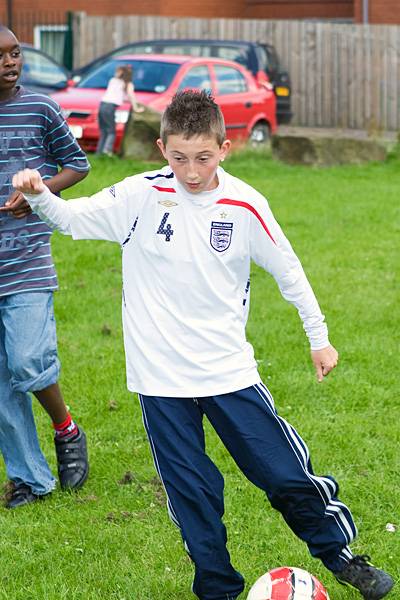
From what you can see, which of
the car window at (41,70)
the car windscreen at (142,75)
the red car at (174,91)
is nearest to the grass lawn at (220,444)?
the red car at (174,91)

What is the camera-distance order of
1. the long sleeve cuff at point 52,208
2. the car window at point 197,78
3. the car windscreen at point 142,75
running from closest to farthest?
the long sleeve cuff at point 52,208, the car windscreen at point 142,75, the car window at point 197,78

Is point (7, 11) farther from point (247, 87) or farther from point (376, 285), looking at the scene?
point (376, 285)

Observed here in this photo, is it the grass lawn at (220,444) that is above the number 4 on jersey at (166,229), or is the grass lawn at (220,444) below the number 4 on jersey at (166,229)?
below

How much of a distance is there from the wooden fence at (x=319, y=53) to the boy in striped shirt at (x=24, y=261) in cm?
1796

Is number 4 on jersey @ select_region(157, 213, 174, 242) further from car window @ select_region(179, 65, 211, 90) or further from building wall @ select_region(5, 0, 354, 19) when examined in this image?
building wall @ select_region(5, 0, 354, 19)

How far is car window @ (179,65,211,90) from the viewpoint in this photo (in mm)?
18547

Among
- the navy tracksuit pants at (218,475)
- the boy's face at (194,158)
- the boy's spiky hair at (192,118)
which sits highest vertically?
the boy's spiky hair at (192,118)

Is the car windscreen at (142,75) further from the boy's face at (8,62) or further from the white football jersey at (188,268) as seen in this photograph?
the white football jersey at (188,268)

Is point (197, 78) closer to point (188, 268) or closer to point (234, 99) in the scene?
point (234, 99)

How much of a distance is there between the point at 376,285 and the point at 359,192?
475 centimetres

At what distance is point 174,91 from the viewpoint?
18109mm

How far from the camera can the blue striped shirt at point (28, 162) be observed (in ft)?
16.7

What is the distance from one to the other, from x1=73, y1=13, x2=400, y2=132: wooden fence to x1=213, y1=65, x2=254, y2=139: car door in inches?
159

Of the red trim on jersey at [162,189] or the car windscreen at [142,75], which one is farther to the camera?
the car windscreen at [142,75]
